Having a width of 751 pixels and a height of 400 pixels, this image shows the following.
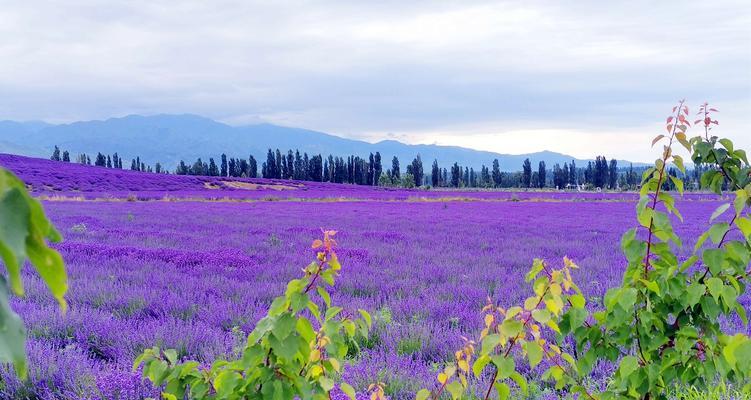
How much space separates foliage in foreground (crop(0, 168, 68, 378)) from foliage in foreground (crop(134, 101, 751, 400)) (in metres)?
0.82

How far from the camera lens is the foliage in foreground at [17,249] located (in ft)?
1.52

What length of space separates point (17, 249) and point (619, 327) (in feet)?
6.43

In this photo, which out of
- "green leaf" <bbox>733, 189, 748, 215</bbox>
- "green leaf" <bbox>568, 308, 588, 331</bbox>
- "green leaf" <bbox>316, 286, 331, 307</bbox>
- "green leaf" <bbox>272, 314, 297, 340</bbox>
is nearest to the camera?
"green leaf" <bbox>272, 314, 297, 340</bbox>

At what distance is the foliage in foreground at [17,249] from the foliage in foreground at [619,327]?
2.68 feet

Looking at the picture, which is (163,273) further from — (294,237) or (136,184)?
(136,184)

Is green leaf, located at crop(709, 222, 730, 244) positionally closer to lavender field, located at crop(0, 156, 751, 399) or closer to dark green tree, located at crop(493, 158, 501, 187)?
lavender field, located at crop(0, 156, 751, 399)

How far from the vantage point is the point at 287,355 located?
1291 mm

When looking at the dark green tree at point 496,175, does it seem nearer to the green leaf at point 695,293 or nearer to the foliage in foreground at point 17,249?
the green leaf at point 695,293

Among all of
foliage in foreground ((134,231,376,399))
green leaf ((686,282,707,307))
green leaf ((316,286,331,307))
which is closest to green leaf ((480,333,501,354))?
foliage in foreground ((134,231,376,399))

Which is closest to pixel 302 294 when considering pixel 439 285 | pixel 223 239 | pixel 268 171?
pixel 439 285

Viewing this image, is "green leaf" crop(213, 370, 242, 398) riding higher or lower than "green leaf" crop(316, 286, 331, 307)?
lower

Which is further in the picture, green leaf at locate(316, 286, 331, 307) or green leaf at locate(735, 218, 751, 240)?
green leaf at locate(735, 218, 751, 240)

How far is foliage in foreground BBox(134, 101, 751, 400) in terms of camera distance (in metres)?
1.42

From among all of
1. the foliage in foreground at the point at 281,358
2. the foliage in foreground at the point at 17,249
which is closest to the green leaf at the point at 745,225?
Result: the foliage in foreground at the point at 281,358
